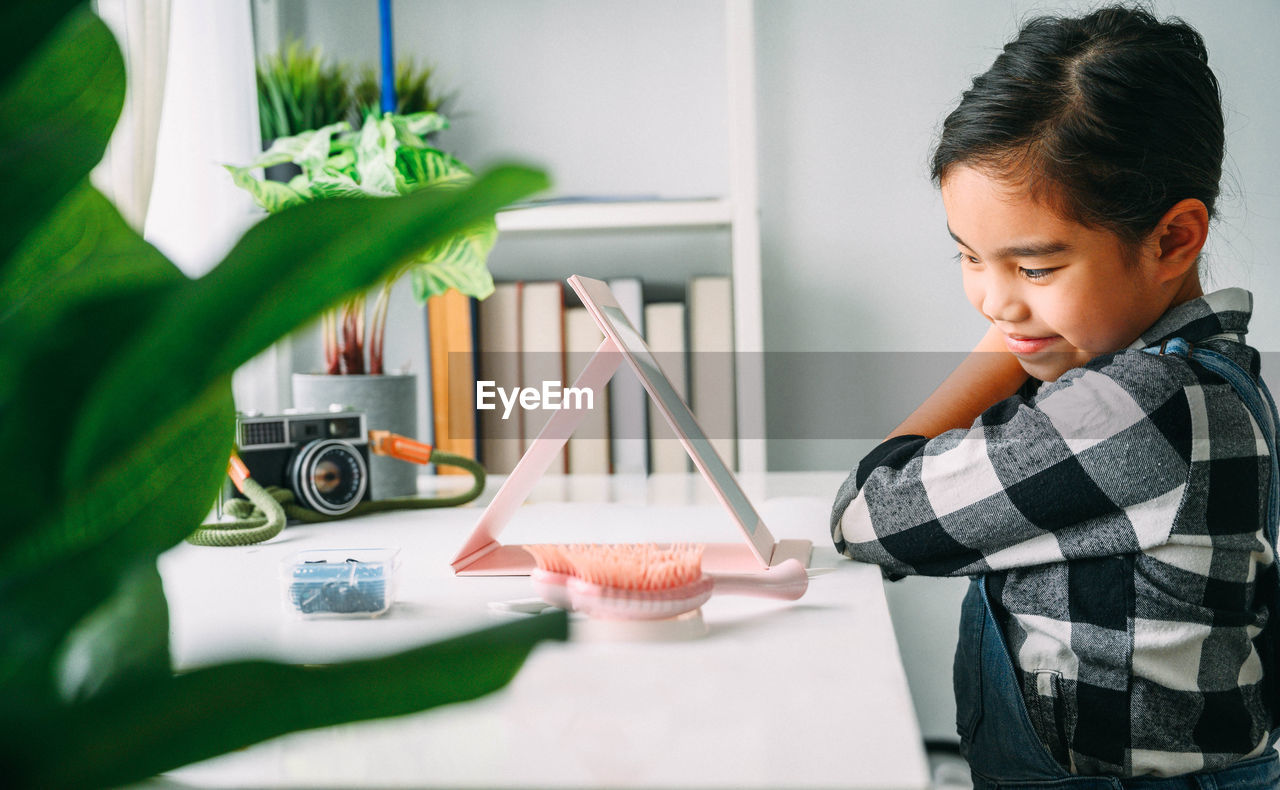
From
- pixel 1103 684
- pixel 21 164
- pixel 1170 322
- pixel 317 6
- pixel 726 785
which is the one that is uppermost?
pixel 317 6

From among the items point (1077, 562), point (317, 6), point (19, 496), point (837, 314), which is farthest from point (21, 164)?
point (317, 6)

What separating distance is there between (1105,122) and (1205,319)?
6.8 inches

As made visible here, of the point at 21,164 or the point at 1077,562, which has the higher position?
the point at 21,164

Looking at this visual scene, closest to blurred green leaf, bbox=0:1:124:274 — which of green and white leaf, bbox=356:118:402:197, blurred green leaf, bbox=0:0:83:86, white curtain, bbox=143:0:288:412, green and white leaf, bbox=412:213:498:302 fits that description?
blurred green leaf, bbox=0:0:83:86

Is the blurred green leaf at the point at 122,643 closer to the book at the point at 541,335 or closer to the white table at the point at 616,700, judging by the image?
the white table at the point at 616,700

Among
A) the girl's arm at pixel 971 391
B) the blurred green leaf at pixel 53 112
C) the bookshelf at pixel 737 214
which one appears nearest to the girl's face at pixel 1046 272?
the girl's arm at pixel 971 391

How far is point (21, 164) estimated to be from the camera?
140 millimetres

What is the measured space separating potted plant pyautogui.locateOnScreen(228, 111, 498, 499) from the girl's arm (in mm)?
557

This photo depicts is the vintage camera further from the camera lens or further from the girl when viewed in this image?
the girl

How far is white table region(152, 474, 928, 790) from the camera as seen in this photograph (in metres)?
0.38

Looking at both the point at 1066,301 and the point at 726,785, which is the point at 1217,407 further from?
the point at 726,785

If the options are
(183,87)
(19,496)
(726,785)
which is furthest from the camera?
(183,87)

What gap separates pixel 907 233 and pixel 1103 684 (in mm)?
921

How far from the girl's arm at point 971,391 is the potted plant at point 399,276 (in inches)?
21.9
